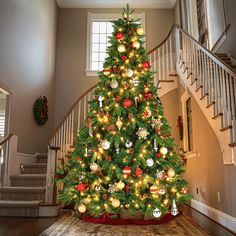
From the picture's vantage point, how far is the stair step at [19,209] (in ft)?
13.3

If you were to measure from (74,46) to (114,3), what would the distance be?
1.82 metres

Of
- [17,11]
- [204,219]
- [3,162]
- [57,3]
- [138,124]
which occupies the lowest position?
[204,219]

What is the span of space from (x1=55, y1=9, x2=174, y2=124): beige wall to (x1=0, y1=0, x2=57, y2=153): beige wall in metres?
0.40

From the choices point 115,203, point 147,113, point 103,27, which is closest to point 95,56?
point 103,27

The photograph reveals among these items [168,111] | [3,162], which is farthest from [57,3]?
[3,162]

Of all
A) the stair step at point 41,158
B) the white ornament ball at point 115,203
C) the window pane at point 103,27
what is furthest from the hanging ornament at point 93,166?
the window pane at point 103,27

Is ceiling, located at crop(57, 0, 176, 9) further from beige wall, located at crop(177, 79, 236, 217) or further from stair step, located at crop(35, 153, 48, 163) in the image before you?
stair step, located at crop(35, 153, 48, 163)

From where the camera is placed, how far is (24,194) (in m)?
4.49

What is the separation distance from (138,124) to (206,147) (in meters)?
1.39

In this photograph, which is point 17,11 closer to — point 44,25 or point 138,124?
point 44,25

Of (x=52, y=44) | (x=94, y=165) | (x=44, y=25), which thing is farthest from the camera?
(x=52, y=44)

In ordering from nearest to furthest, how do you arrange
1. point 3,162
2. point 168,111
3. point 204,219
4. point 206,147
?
point 204,219 < point 206,147 < point 3,162 < point 168,111

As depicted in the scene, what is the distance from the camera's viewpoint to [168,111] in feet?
21.4

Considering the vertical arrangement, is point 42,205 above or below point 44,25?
below
